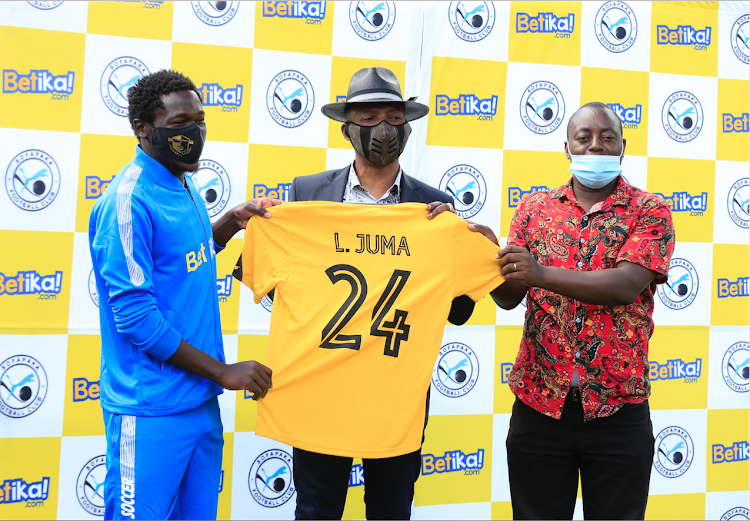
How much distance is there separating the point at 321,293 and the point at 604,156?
4.21 ft

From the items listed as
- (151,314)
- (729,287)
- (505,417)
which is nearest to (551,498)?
(505,417)

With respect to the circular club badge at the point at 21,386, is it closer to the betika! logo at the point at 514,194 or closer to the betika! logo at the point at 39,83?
the betika! logo at the point at 39,83

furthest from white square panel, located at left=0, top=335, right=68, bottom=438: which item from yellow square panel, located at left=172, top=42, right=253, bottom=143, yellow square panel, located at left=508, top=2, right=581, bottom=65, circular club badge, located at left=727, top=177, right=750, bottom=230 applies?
circular club badge, located at left=727, top=177, right=750, bottom=230

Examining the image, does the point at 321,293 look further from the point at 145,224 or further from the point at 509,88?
the point at 509,88

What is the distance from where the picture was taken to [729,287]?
348 cm

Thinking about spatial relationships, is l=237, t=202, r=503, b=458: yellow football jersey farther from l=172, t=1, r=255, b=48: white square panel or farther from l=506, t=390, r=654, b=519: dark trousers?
l=172, t=1, r=255, b=48: white square panel

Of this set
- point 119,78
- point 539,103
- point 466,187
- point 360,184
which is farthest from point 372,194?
point 119,78

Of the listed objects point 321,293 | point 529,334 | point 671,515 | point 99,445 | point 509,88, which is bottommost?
point 671,515

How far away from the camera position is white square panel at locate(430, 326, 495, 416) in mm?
3242

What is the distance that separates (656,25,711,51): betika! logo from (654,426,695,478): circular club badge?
8.81 ft

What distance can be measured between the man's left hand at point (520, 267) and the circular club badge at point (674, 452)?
2393mm

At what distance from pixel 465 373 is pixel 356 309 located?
5.24 ft

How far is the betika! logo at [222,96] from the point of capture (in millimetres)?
2996

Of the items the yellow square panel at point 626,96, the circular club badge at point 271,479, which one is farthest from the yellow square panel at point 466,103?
the circular club badge at point 271,479
